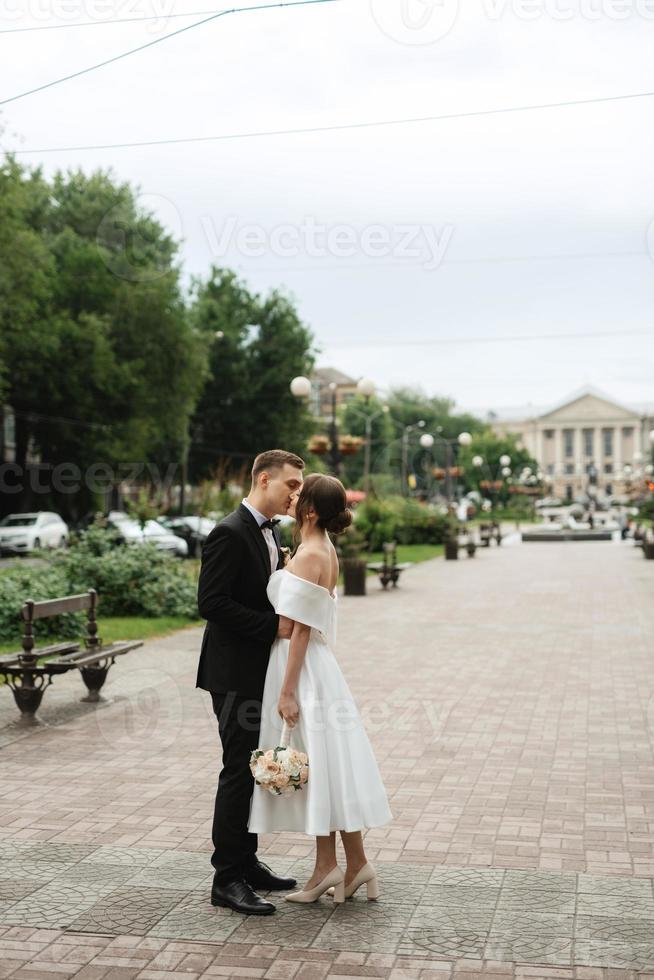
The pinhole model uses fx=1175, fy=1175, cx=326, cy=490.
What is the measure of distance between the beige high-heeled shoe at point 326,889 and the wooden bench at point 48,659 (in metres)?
4.51

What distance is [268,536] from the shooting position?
4965 millimetres

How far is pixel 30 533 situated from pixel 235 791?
98.6 ft

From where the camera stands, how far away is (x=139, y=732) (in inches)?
336

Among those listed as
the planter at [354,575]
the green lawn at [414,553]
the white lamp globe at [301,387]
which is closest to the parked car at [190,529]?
the green lawn at [414,553]

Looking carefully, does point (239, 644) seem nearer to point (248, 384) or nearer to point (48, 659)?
point (48, 659)

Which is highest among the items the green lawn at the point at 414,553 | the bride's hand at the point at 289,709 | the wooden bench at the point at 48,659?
the bride's hand at the point at 289,709

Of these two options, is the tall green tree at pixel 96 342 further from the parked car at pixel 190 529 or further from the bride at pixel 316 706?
the bride at pixel 316 706

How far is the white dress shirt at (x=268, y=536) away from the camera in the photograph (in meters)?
4.90

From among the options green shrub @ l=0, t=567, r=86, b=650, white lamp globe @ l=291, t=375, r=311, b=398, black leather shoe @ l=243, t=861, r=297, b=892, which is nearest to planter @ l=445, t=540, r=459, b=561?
white lamp globe @ l=291, t=375, r=311, b=398

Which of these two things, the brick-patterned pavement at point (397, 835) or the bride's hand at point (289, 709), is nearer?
the brick-patterned pavement at point (397, 835)

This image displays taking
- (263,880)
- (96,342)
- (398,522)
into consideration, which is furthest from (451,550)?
(263,880)

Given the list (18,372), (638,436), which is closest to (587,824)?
(18,372)

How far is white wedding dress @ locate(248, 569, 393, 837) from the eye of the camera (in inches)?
182

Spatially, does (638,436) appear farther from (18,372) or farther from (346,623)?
(346,623)
